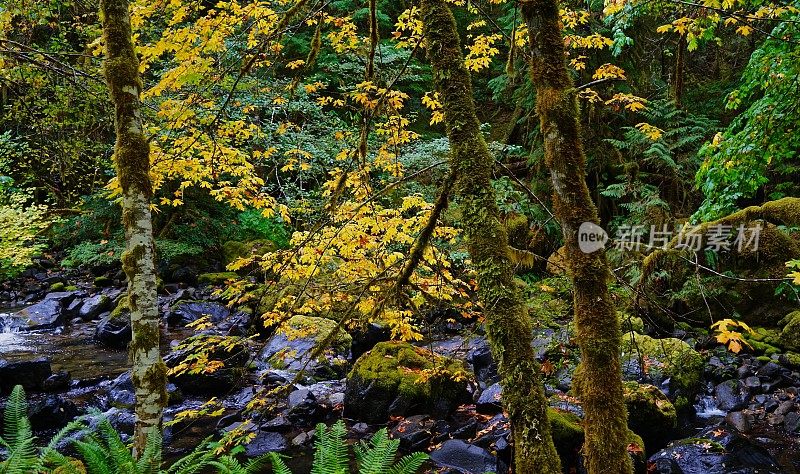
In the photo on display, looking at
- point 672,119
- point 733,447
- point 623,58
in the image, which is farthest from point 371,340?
point 672,119

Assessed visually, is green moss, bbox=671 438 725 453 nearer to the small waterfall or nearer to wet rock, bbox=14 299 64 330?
wet rock, bbox=14 299 64 330

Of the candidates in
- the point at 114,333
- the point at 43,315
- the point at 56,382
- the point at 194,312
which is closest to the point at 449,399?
the point at 56,382

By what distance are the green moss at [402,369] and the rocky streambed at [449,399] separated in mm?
20

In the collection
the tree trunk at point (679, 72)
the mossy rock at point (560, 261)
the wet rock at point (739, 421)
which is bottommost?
the wet rock at point (739, 421)

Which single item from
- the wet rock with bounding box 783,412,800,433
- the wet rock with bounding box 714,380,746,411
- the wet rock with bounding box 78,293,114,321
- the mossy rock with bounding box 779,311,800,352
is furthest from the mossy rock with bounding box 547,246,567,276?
the wet rock with bounding box 78,293,114,321

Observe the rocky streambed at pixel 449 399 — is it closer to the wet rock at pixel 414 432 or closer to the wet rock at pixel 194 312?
the wet rock at pixel 414 432

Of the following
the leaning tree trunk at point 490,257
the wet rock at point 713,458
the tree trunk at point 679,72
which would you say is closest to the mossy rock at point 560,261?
the leaning tree trunk at point 490,257

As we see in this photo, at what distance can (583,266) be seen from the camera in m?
2.69

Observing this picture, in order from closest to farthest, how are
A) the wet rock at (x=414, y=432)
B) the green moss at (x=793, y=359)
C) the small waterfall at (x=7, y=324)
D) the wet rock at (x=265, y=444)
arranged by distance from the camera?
the wet rock at (x=414, y=432)
the wet rock at (x=265, y=444)
the green moss at (x=793, y=359)
the small waterfall at (x=7, y=324)

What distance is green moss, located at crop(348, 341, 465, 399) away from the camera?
24.4 feet

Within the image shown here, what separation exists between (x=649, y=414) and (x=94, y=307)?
13243 mm

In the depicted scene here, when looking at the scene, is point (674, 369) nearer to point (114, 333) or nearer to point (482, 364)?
point (482, 364)

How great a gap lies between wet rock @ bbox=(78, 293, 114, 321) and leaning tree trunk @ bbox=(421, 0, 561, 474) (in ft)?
45.3

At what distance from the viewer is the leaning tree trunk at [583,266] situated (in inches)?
106
